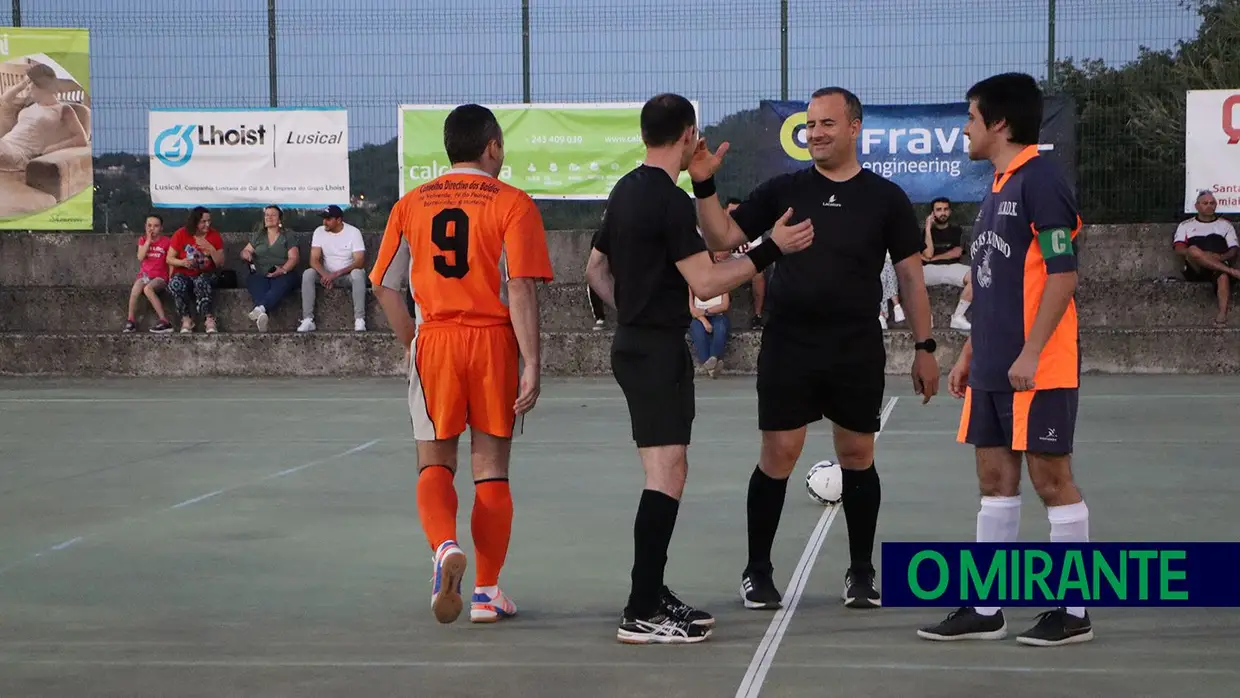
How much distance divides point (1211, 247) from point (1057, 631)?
505 inches

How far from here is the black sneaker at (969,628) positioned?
16.1 ft

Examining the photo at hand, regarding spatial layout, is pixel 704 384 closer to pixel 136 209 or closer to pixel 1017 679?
pixel 136 209

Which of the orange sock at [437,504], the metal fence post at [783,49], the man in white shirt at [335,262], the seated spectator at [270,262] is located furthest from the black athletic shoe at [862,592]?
the seated spectator at [270,262]

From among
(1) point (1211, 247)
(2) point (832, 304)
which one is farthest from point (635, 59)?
(2) point (832, 304)

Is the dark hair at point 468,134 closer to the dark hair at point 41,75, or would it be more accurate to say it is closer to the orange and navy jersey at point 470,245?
the orange and navy jersey at point 470,245

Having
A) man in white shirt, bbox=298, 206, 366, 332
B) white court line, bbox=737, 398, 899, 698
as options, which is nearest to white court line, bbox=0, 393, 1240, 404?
man in white shirt, bbox=298, 206, 366, 332

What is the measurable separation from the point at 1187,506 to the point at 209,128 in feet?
43.0

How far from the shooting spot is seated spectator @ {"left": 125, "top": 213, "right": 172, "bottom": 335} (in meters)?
17.5

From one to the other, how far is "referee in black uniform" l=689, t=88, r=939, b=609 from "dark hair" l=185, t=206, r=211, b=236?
1291 centimetres

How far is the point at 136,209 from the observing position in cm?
1822

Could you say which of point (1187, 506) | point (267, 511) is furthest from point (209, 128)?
point (1187, 506)

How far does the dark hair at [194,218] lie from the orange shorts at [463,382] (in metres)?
12.7

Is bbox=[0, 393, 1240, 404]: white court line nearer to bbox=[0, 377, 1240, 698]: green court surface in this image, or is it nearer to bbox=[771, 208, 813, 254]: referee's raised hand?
bbox=[0, 377, 1240, 698]: green court surface

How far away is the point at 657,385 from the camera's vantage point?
5098mm
